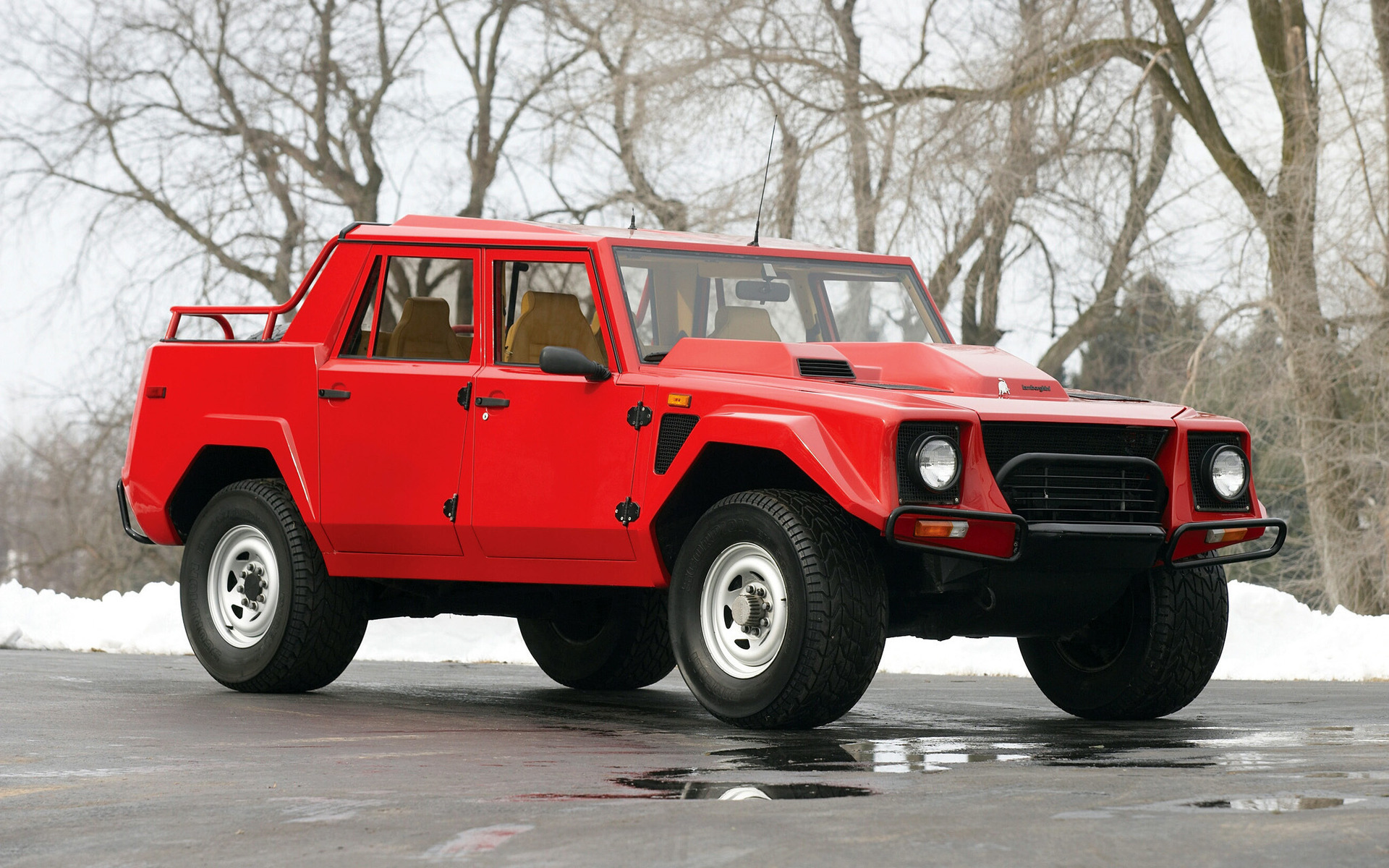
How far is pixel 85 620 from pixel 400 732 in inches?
289

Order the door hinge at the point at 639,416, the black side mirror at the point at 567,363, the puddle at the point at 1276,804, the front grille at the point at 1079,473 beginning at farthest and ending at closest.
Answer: the black side mirror at the point at 567,363, the door hinge at the point at 639,416, the front grille at the point at 1079,473, the puddle at the point at 1276,804

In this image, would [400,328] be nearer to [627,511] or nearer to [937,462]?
[627,511]

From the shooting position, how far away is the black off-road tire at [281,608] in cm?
960

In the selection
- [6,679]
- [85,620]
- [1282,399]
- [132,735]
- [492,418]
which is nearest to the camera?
[132,735]

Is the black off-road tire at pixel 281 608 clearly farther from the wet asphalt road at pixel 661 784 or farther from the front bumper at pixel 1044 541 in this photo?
the front bumper at pixel 1044 541

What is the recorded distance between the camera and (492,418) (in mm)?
8734

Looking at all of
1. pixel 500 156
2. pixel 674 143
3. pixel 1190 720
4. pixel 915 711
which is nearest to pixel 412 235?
pixel 915 711

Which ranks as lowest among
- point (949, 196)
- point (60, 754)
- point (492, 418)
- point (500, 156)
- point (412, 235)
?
point (60, 754)

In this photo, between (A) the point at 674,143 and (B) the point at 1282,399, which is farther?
(A) the point at 674,143

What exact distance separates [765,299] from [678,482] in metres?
1.61

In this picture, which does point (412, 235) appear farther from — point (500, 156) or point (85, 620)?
point (500, 156)

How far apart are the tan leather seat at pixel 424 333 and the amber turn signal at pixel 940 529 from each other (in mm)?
2980

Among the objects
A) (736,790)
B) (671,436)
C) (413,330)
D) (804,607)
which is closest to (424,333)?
(413,330)

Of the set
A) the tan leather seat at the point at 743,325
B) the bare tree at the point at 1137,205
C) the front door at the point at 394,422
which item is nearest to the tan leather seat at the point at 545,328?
the front door at the point at 394,422
